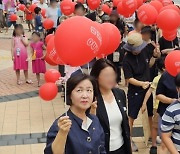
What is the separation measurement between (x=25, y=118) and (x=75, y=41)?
4.34 m

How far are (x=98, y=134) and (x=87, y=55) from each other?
0.75 m

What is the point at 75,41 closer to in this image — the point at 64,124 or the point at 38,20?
the point at 64,124

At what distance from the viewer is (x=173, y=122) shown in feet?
12.2

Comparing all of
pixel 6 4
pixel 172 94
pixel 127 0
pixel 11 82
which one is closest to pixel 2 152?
pixel 172 94

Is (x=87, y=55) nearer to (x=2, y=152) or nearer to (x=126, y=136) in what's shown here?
(x=126, y=136)

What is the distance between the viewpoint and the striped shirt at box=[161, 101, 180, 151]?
146 inches

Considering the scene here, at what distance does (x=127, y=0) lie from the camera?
761cm

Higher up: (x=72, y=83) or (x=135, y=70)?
(x=72, y=83)

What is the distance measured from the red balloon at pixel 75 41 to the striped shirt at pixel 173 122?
2.97 ft

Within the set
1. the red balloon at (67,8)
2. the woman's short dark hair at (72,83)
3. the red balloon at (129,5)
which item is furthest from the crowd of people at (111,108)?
the red balloon at (67,8)

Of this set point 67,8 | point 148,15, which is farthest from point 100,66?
point 67,8

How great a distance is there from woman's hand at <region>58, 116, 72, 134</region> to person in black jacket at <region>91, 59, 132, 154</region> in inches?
38.7

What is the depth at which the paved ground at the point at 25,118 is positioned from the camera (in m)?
6.13

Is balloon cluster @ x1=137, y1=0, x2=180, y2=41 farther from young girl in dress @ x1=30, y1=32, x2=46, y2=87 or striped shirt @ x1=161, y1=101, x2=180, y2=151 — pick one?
young girl in dress @ x1=30, y1=32, x2=46, y2=87
